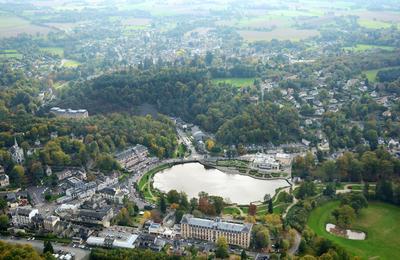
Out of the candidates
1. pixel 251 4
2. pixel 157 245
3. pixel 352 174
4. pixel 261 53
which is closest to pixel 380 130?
pixel 352 174

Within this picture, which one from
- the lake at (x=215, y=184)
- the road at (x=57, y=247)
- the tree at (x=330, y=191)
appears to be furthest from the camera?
the lake at (x=215, y=184)

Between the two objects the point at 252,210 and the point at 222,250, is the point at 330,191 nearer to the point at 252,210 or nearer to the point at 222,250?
the point at 252,210

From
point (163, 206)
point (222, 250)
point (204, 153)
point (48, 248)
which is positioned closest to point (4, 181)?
point (48, 248)

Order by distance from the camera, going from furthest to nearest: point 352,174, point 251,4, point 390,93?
point 251,4 → point 390,93 → point 352,174

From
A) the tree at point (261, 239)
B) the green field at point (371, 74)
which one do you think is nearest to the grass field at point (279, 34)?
the green field at point (371, 74)

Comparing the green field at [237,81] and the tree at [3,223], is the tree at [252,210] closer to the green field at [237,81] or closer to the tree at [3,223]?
the tree at [3,223]

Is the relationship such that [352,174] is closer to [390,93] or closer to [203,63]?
[390,93]

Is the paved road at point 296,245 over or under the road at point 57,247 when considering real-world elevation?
over
